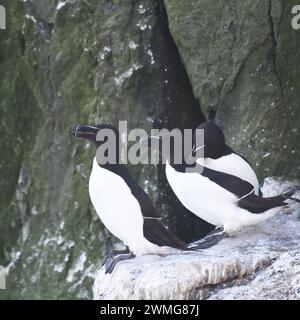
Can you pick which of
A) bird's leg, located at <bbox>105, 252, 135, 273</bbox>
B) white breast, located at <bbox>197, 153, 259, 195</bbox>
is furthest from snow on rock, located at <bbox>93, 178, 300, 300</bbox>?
white breast, located at <bbox>197, 153, 259, 195</bbox>

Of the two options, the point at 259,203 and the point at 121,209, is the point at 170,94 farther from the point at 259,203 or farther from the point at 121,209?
the point at 121,209

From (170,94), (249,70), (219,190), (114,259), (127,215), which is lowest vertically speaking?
(114,259)

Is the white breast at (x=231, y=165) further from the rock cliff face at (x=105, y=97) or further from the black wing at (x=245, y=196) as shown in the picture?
the rock cliff face at (x=105, y=97)

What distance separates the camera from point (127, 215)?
636 cm

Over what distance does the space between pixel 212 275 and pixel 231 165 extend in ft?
3.12

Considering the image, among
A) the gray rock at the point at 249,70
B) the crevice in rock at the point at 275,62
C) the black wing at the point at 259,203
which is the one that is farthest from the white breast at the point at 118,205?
the crevice in rock at the point at 275,62

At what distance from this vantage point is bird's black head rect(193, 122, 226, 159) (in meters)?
6.69

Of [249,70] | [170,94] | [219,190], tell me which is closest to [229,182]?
[219,190]

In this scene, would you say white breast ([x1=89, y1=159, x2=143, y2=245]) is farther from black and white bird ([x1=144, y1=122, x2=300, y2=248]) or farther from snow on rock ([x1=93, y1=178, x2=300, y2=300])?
black and white bird ([x1=144, y1=122, x2=300, y2=248])

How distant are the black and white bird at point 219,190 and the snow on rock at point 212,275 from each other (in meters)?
0.24

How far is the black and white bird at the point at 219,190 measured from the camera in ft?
21.6

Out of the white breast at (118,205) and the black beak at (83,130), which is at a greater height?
the black beak at (83,130)

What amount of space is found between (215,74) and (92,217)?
1.61 m

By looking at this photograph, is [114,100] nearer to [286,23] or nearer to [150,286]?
[286,23]
